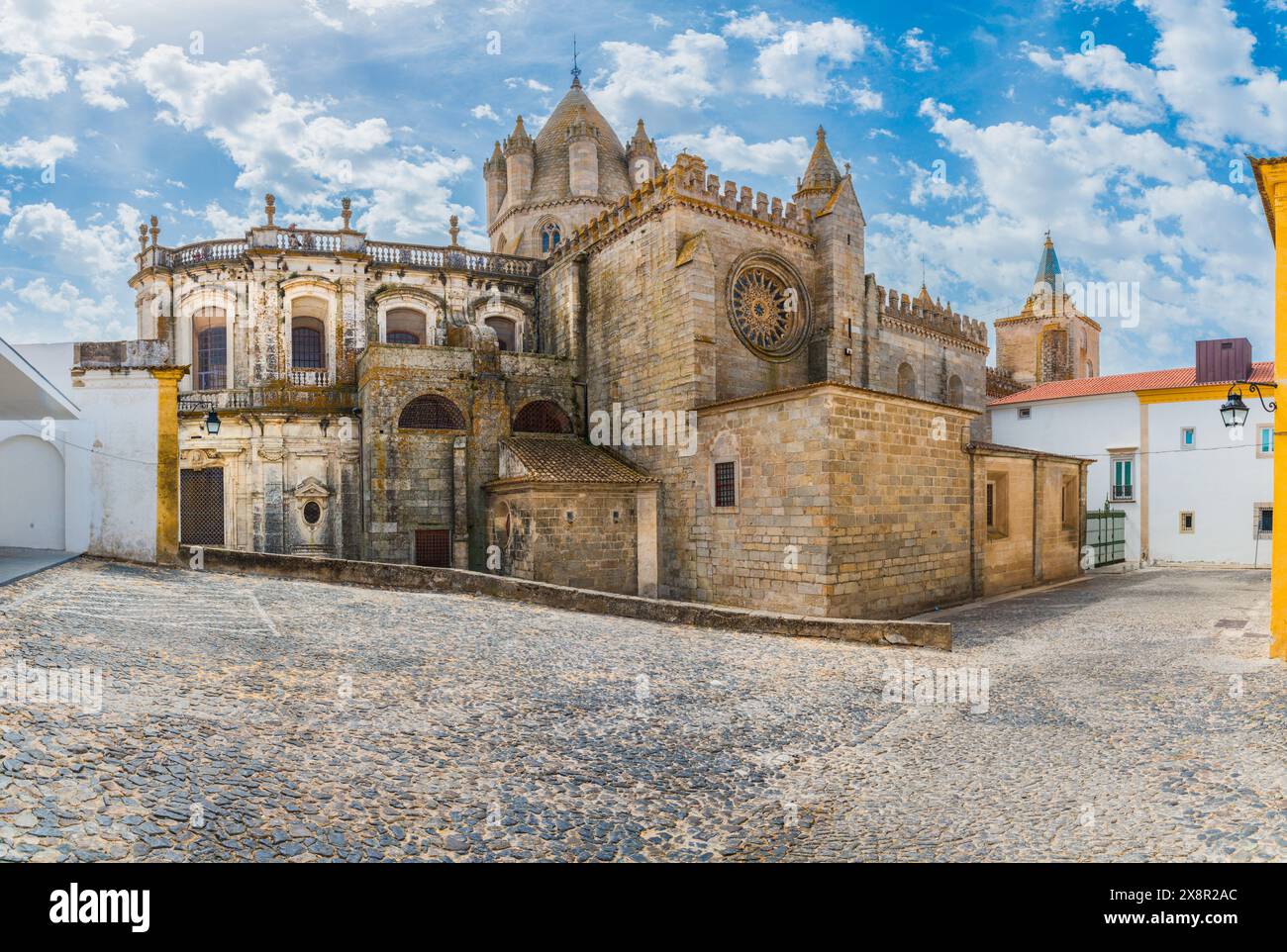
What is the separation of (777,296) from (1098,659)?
13.5 metres

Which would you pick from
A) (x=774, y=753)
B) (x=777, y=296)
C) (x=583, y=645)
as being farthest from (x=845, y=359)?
(x=774, y=753)

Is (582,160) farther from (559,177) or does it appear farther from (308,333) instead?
(308,333)

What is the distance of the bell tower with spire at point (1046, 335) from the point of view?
141 feet

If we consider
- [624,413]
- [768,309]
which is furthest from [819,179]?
[624,413]

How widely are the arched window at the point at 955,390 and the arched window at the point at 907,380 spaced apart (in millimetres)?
2908

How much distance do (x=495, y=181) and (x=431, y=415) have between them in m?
16.0

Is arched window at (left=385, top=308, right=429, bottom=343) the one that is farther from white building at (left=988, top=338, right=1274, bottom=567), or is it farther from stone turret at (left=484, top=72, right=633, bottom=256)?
white building at (left=988, top=338, right=1274, bottom=567)

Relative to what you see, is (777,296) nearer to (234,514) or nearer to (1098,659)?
(1098,659)

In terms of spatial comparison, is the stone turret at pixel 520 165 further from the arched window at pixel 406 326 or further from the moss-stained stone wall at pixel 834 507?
the moss-stained stone wall at pixel 834 507

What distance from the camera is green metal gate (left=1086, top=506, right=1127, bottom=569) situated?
25.9 meters

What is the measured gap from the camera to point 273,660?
25.7ft

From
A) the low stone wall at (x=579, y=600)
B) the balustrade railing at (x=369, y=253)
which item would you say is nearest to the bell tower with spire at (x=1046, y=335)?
the balustrade railing at (x=369, y=253)

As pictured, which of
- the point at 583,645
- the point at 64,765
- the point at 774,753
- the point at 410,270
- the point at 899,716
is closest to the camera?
the point at 64,765
